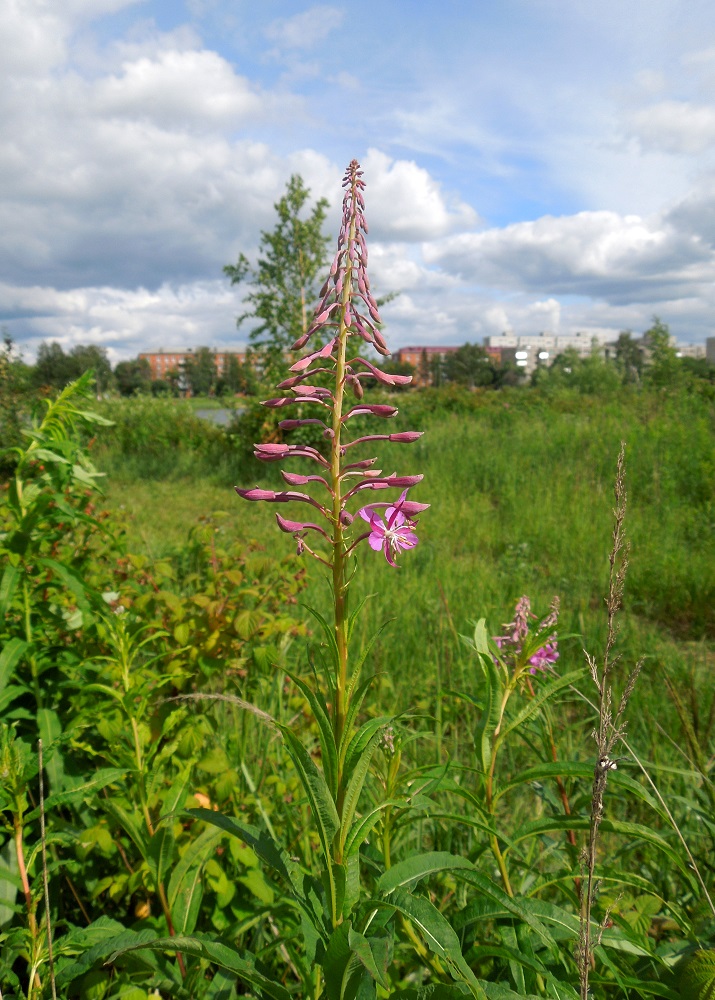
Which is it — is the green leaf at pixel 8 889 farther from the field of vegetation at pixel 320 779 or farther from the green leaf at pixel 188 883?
the green leaf at pixel 188 883

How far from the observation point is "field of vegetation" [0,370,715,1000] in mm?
1142

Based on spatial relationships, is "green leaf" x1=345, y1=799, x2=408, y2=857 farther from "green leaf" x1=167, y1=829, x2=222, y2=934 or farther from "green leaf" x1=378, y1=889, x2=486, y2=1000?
"green leaf" x1=167, y1=829, x2=222, y2=934

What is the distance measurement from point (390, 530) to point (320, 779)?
0.50 m

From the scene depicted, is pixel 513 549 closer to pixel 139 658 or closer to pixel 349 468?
pixel 139 658

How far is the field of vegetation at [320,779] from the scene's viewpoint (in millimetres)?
1142

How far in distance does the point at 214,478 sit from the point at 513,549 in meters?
6.34

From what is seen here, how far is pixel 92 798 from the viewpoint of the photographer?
1.65 m

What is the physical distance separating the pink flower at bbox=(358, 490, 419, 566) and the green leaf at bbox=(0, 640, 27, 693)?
3.96 ft

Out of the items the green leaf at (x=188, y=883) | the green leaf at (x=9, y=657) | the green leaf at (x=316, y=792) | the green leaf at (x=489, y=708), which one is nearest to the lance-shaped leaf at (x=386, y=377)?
the green leaf at (x=489, y=708)

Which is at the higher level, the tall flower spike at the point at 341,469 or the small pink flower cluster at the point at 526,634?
the tall flower spike at the point at 341,469

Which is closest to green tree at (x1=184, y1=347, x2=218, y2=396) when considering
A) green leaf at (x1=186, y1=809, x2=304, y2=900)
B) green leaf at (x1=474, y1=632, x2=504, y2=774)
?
Result: green leaf at (x1=474, y1=632, x2=504, y2=774)

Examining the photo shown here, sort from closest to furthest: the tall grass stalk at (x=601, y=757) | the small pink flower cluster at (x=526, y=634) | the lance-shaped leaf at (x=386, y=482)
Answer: the tall grass stalk at (x=601, y=757)
the lance-shaped leaf at (x=386, y=482)
the small pink flower cluster at (x=526, y=634)

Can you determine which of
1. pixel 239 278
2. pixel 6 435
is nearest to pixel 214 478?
pixel 6 435

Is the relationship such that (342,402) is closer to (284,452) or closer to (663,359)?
(284,452)
